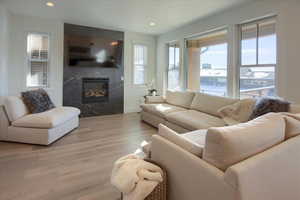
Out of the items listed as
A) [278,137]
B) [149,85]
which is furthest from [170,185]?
[149,85]

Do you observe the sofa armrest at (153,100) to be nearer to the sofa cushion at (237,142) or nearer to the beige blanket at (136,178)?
the beige blanket at (136,178)

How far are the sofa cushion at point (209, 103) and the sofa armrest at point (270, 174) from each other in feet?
6.57

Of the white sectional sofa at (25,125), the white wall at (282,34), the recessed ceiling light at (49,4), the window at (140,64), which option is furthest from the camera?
the window at (140,64)

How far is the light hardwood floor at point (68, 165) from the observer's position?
75.7 inches

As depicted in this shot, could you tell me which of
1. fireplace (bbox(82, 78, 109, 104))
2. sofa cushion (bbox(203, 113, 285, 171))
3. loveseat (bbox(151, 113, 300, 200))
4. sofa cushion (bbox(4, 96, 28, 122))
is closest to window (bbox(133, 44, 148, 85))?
fireplace (bbox(82, 78, 109, 104))

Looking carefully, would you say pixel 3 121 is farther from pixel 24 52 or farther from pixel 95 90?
pixel 95 90

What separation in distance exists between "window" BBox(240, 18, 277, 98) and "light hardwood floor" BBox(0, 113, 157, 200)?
7.54ft

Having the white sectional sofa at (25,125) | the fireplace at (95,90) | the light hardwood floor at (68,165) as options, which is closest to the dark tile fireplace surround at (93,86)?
the fireplace at (95,90)

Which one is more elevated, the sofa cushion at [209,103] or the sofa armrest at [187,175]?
the sofa cushion at [209,103]

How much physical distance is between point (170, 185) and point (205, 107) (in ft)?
8.58

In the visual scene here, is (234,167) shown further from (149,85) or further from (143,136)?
(149,85)

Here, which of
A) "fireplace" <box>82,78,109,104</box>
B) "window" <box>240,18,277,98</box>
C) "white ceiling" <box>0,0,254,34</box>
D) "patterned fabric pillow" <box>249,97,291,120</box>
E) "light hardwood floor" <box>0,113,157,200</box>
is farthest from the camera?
"fireplace" <box>82,78,109,104</box>

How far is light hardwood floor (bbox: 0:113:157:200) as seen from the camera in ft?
6.31

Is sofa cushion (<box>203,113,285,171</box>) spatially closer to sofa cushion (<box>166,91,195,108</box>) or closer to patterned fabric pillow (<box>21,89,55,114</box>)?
sofa cushion (<box>166,91,195,108</box>)
